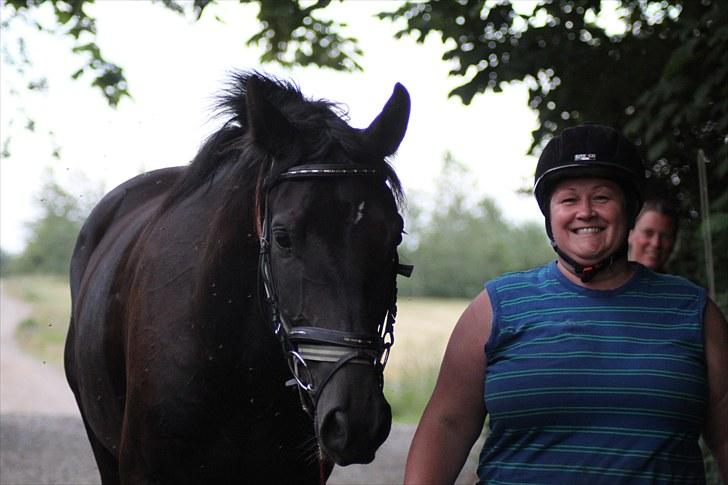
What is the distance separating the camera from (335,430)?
2957 mm

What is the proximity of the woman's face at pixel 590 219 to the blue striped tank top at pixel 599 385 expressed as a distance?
100mm

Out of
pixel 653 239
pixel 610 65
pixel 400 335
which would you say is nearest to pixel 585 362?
pixel 653 239

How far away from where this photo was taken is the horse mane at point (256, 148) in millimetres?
3457

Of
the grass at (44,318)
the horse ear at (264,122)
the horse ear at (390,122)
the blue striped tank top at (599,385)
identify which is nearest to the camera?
the blue striped tank top at (599,385)

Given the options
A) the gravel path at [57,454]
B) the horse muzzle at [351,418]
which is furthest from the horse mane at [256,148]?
the gravel path at [57,454]

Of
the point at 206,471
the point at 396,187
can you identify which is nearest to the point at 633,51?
the point at 396,187

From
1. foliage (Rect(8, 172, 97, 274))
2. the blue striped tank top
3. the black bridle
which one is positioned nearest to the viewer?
the blue striped tank top

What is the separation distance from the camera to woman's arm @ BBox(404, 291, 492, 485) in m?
2.70

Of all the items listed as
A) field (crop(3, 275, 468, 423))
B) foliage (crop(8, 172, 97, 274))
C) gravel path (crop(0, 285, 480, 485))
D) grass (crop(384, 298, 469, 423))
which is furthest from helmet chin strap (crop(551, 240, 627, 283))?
foliage (crop(8, 172, 97, 274))

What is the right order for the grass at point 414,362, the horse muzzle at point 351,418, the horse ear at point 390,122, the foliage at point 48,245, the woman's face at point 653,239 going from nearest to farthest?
the horse muzzle at point 351,418
the horse ear at point 390,122
the woman's face at point 653,239
the grass at point 414,362
the foliage at point 48,245

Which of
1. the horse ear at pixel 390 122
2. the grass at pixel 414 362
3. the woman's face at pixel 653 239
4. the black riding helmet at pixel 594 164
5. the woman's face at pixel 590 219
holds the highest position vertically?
the horse ear at pixel 390 122

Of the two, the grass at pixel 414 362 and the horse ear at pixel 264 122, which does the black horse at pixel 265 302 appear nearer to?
the horse ear at pixel 264 122

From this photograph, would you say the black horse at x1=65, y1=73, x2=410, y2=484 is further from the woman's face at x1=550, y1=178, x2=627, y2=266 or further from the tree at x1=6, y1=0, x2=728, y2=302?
the tree at x1=6, y1=0, x2=728, y2=302

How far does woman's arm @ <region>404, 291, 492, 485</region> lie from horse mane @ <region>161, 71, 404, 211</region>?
913 millimetres
